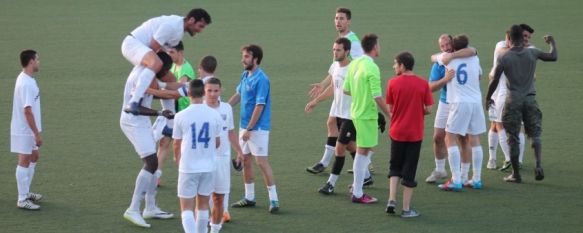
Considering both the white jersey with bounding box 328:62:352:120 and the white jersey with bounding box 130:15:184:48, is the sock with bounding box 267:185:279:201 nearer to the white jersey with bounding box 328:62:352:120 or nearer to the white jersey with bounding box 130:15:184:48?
the white jersey with bounding box 328:62:352:120

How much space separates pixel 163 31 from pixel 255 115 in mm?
1373

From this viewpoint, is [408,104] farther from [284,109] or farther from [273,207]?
[284,109]

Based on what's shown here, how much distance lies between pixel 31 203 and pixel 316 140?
4767mm

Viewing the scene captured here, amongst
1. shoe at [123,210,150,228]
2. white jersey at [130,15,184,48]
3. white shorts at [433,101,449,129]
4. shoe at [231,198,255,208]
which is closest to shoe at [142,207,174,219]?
shoe at [123,210,150,228]

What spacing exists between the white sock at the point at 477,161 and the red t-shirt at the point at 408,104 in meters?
1.48

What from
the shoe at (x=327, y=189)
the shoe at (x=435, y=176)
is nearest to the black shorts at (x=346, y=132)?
the shoe at (x=327, y=189)

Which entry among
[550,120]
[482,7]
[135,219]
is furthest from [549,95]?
[482,7]

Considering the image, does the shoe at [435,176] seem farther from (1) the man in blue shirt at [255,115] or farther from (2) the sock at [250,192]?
(2) the sock at [250,192]

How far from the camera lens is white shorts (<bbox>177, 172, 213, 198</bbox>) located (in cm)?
823

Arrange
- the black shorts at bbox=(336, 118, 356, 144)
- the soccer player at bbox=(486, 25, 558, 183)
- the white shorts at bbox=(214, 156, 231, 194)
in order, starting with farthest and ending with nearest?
the soccer player at bbox=(486, 25, 558, 183) < the black shorts at bbox=(336, 118, 356, 144) < the white shorts at bbox=(214, 156, 231, 194)

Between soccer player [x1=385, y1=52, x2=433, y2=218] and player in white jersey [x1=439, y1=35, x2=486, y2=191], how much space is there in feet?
3.71

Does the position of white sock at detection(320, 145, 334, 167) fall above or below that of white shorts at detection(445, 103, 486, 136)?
below

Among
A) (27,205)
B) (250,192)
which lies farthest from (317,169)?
(27,205)

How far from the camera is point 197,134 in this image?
811 centimetres
